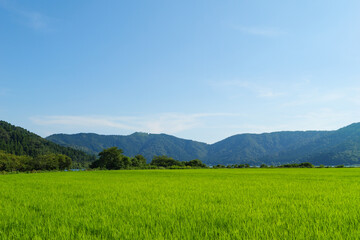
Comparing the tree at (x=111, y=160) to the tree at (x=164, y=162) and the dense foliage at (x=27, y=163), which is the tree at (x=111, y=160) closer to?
the dense foliage at (x=27, y=163)

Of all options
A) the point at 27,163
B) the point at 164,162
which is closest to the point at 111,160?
the point at 164,162

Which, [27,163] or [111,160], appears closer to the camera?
[111,160]

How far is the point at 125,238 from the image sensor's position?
3824mm

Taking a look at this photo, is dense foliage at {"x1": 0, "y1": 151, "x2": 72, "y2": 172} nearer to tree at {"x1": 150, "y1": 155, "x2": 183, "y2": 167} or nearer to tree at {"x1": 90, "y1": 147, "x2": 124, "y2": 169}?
tree at {"x1": 90, "y1": 147, "x2": 124, "y2": 169}

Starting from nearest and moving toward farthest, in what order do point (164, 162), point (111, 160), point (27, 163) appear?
point (111, 160)
point (27, 163)
point (164, 162)

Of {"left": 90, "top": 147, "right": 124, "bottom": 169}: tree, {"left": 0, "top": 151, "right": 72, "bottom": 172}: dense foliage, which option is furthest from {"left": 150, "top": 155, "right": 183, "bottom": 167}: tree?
{"left": 0, "top": 151, "right": 72, "bottom": 172}: dense foliage

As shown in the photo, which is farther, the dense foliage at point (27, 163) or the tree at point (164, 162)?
the tree at point (164, 162)

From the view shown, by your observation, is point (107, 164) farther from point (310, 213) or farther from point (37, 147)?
point (37, 147)

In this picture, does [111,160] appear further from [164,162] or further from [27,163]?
[27,163]

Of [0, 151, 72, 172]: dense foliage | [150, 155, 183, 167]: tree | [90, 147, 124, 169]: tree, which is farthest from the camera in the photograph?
[150, 155, 183, 167]: tree

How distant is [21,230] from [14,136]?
236m

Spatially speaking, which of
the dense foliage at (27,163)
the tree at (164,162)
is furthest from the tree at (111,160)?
the tree at (164,162)

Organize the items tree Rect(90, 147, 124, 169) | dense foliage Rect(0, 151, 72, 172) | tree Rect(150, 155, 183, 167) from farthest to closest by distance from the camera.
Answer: tree Rect(150, 155, 183, 167), dense foliage Rect(0, 151, 72, 172), tree Rect(90, 147, 124, 169)

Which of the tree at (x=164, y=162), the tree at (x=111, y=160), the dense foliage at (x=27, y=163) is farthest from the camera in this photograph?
the tree at (x=164, y=162)
